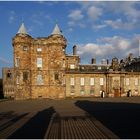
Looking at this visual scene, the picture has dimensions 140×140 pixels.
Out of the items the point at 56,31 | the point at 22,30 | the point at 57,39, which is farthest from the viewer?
the point at 56,31

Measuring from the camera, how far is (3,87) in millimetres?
96250

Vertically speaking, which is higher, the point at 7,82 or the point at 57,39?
the point at 57,39

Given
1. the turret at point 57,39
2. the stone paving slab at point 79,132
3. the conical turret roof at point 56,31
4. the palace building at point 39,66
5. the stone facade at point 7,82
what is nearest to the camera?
the stone paving slab at point 79,132

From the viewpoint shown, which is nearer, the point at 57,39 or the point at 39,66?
the point at 57,39

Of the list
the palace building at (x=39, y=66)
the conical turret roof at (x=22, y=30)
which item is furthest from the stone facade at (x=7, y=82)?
the conical turret roof at (x=22, y=30)

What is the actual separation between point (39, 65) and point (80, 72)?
11.3 m

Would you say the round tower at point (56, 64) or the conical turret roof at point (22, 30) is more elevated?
the conical turret roof at point (22, 30)

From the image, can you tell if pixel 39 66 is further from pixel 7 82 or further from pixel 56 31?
pixel 7 82

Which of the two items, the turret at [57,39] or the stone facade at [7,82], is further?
the stone facade at [7,82]

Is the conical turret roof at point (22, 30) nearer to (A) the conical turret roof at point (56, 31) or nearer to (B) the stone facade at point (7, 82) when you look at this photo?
(A) the conical turret roof at point (56, 31)

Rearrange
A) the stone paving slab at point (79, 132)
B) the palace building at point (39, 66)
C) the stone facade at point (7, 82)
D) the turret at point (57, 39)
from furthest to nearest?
the stone facade at point (7, 82), the turret at point (57, 39), the palace building at point (39, 66), the stone paving slab at point (79, 132)

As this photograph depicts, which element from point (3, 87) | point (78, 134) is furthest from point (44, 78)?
point (78, 134)

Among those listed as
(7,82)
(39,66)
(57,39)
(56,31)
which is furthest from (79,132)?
(7,82)

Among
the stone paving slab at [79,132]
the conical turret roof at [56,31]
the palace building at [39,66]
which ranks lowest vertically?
the stone paving slab at [79,132]
